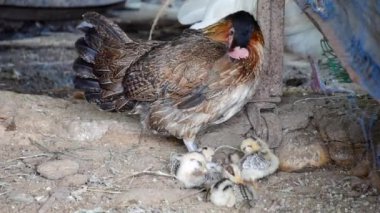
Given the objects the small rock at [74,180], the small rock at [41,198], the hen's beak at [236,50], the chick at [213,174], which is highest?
the hen's beak at [236,50]

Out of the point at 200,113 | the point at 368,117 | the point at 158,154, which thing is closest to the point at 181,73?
the point at 200,113

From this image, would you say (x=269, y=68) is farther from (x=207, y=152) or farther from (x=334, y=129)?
(x=207, y=152)

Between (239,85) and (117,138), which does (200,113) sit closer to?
(239,85)

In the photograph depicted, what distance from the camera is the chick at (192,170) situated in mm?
2824

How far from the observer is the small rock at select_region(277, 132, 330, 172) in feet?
10.00

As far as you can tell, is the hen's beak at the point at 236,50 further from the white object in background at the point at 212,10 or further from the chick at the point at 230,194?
the white object in background at the point at 212,10

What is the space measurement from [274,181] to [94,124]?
2.87 feet

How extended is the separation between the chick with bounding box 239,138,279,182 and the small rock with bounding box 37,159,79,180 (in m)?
0.67

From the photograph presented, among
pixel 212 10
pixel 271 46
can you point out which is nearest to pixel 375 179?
pixel 271 46

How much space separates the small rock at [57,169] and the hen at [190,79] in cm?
37

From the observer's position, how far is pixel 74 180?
2.90m

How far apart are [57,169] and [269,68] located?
3.43 ft

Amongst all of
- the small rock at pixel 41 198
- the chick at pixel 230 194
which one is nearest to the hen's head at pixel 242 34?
the chick at pixel 230 194

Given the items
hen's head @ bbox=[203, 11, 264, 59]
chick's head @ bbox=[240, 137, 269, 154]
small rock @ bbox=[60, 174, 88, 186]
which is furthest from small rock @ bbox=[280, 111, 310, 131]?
small rock @ bbox=[60, 174, 88, 186]
